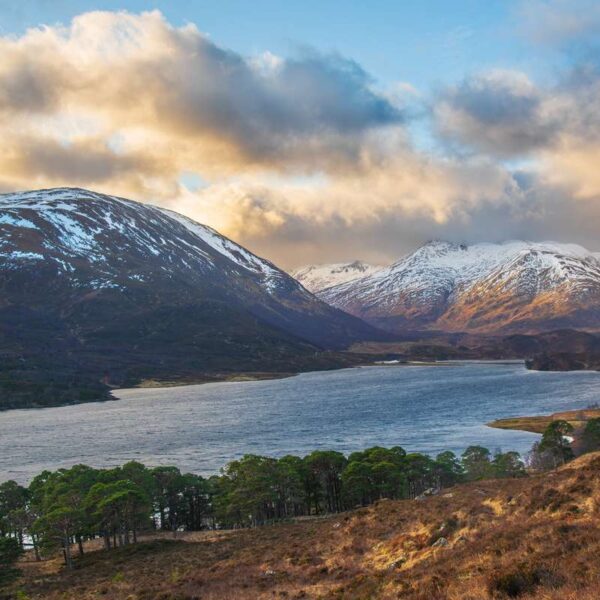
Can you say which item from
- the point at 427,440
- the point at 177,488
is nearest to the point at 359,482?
the point at 177,488

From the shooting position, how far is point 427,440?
5536 inches

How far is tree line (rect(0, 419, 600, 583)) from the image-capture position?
74.8 metres

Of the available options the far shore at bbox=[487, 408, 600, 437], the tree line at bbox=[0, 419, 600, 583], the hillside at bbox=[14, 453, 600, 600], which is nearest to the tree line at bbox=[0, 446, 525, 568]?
the tree line at bbox=[0, 419, 600, 583]

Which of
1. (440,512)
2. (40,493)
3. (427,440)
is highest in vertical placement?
(440,512)

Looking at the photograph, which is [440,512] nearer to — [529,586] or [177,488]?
[529,586]

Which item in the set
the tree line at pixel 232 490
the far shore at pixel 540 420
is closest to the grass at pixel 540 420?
the far shore at pixel 540 420

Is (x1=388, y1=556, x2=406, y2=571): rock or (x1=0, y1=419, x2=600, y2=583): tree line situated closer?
(x1=388, y1=556, x2=406, y2=571): rock

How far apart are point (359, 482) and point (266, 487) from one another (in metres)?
14.2

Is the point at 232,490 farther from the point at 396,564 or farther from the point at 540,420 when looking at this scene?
the point at 540,420

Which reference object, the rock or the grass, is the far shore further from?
the rock

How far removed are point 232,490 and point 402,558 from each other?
55929 millimetres

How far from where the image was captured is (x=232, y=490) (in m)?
85.9

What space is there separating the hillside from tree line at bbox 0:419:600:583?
909cm

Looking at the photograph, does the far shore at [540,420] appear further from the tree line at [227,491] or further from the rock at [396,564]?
the rock at [396,564]
